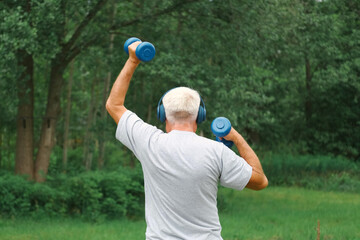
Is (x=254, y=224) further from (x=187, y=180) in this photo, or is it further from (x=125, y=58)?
(x=187, y=180)

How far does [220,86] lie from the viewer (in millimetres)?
12703

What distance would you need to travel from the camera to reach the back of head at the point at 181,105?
256 centimetres

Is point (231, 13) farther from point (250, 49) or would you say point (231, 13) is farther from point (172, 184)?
point (172, 184)

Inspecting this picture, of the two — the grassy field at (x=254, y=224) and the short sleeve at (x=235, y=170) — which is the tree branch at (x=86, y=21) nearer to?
the grassy field at (x=254, y=224)

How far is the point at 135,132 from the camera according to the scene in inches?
103

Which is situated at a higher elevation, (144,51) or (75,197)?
(144,51)

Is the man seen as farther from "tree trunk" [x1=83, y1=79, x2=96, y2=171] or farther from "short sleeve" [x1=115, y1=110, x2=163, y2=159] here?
"tree trunk" [x1=83, y1=79, x2=96, y2=171]

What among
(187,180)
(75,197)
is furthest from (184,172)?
(75,197)

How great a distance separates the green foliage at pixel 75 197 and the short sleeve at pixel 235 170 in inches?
394

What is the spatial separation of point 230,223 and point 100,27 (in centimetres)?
574

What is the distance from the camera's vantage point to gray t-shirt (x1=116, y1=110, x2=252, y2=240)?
97.7 inches

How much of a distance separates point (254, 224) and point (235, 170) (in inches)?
384

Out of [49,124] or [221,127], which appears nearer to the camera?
[221,127]

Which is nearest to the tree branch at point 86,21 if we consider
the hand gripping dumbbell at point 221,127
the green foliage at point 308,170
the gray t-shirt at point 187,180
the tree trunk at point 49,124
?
the tree trunk at point 49,124
